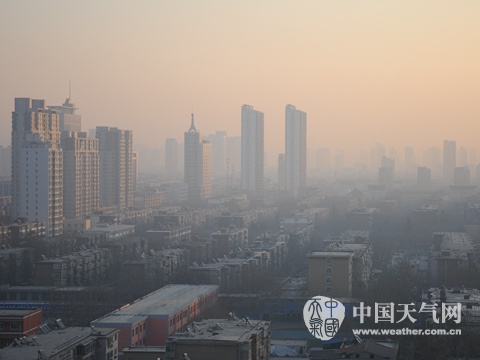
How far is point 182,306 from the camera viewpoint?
6.50 meters

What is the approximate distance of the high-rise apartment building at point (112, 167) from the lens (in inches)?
690

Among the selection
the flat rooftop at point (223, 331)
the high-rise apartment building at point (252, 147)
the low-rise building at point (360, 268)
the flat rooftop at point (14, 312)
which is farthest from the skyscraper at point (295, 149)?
the flat rooftop at point (223, 331)

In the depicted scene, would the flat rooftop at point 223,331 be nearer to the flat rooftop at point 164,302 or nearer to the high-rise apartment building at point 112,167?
the flat rooftop at point 164,302

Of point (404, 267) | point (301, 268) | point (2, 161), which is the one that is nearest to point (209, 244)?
point (301, 268)

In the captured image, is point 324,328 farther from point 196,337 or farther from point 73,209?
point 73,209

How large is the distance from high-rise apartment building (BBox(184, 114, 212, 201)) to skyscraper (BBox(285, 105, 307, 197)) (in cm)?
393

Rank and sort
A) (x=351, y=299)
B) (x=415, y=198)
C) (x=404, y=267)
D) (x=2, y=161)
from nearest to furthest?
(x=351, y=299), (x=404, y=267), (x=415, y=198), (x=2, y=161)

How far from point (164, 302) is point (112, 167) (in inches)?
437

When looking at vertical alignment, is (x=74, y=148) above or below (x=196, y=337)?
above

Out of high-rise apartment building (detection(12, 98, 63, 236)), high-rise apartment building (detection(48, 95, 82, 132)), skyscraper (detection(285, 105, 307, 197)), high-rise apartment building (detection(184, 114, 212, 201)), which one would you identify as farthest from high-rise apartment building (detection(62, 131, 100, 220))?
skyscraper (detection(285, 105, 307, 197))

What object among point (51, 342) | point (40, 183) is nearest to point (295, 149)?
point (40, 183)

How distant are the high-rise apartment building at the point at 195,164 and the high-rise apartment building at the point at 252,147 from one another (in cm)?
265

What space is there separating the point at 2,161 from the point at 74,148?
65.8 feet

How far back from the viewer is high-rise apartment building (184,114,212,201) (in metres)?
22.6
